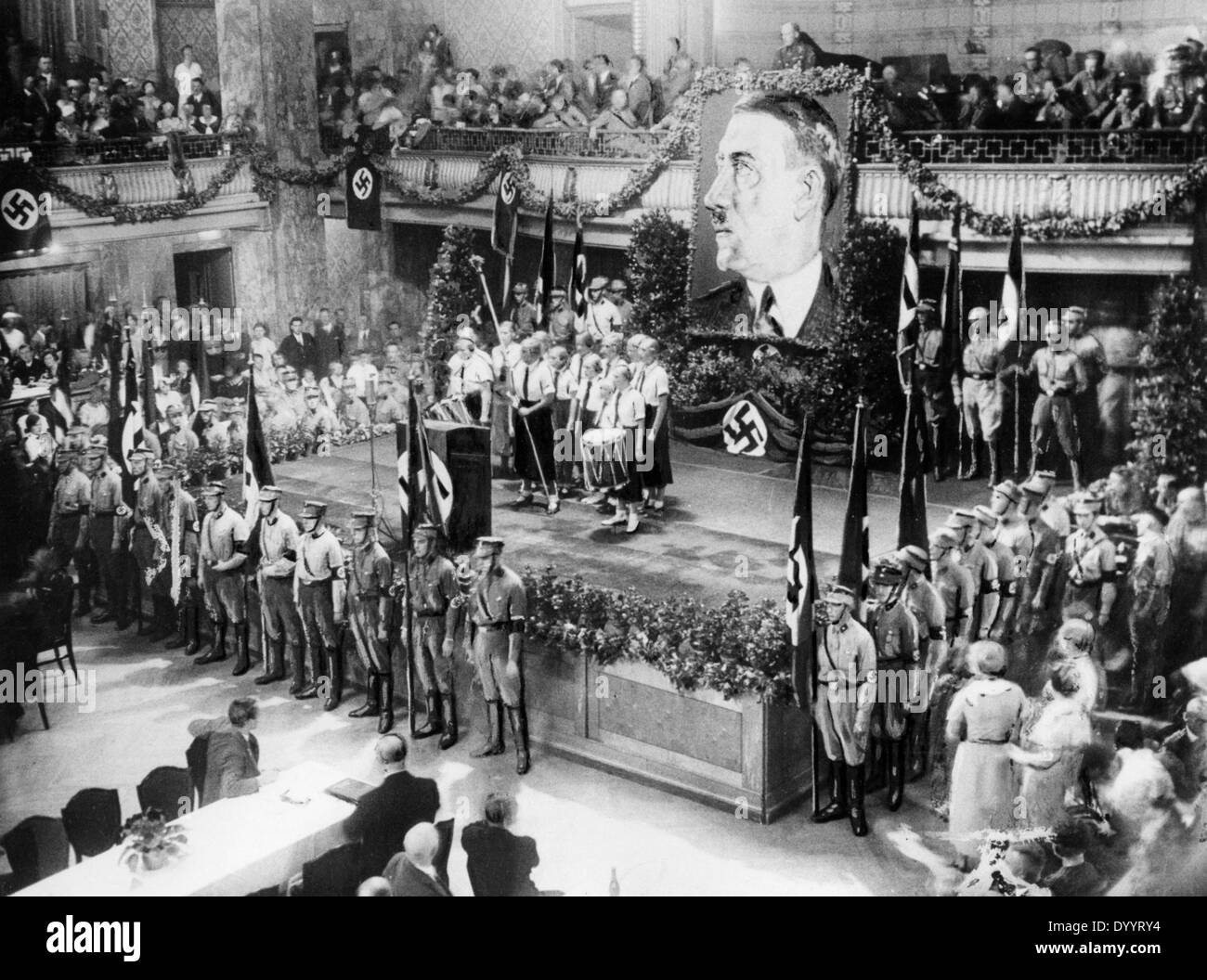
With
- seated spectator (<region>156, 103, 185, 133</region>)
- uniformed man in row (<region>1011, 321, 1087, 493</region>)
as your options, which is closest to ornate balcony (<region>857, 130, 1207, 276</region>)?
uniformed man in row (<region>1011, 321, 1087, 493</region>)

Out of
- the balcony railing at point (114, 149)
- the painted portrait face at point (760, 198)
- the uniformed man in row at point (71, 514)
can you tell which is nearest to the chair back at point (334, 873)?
the uniformed man in row at point (71, 514)

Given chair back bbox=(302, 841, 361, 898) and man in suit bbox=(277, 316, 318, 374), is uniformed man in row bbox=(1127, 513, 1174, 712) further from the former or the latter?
man in suit bbox=(277, 316, 318, 374)

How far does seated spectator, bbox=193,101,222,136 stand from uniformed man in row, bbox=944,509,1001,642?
22.0 ft

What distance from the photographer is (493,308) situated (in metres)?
13.0

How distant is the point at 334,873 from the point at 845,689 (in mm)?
3612

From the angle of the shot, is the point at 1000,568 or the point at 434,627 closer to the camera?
the point at 1000,568

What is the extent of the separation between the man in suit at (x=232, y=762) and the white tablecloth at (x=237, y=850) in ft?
1.26

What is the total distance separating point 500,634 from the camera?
38.5ft

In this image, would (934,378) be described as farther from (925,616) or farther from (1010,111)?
(1010,111)

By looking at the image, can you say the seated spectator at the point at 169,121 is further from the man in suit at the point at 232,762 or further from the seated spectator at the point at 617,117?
the man in suit at the point at 232,762

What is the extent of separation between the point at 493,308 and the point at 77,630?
4.42 metres

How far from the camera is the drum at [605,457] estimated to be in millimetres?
12289

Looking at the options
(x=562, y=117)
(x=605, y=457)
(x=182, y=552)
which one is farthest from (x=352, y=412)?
(x=562, y=117)

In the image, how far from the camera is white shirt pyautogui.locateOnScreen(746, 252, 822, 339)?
1158cm
